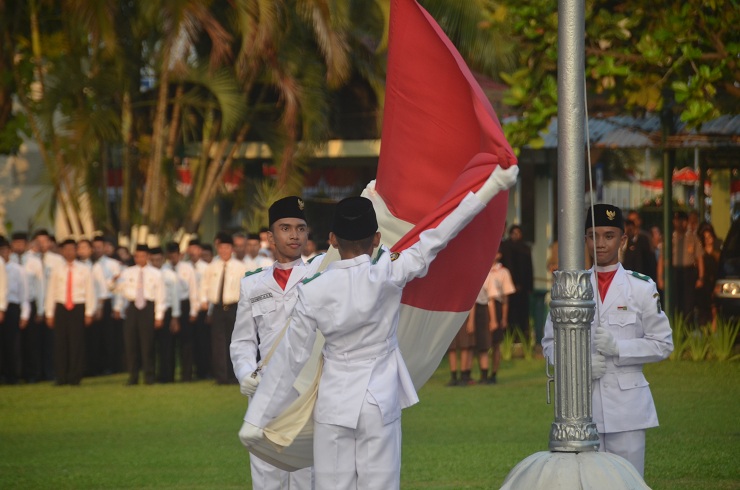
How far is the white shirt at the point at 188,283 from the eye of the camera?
827 inches

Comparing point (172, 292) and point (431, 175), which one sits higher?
point (431, 175)

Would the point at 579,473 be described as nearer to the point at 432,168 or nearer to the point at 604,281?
the point at 604,281

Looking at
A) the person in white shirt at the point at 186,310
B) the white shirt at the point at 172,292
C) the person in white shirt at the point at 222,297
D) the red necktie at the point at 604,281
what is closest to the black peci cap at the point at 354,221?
the red necktie at the point at 604,281

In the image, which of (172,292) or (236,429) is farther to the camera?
(172,292)

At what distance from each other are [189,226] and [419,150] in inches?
758

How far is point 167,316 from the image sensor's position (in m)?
21.4

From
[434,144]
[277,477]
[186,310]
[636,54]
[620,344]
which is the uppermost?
[636,54]

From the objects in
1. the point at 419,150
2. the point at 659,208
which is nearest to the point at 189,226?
the point at 659,208

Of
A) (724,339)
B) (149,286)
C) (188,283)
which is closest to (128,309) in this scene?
(149,286)

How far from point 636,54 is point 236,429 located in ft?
19.8

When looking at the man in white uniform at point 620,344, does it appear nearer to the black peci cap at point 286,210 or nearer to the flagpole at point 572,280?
the flagpole at point 572,280

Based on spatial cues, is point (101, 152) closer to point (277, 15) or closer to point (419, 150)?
point (277, 15)

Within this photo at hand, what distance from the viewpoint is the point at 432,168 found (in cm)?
→ 798

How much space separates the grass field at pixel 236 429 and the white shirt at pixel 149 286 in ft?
4.04
